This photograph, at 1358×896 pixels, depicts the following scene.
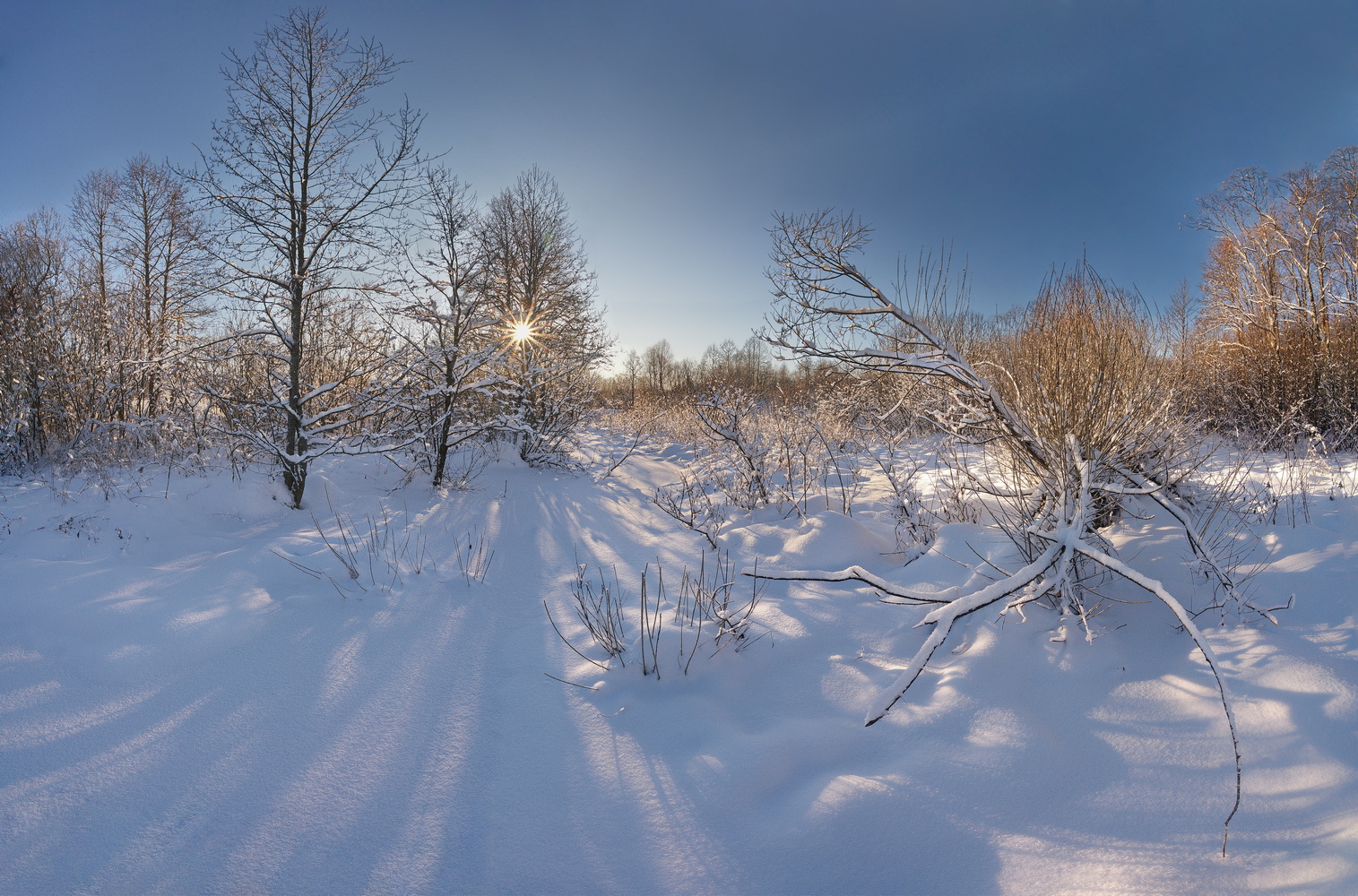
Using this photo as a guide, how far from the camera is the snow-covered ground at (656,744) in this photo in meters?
1.57

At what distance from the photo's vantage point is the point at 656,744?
2.19 m

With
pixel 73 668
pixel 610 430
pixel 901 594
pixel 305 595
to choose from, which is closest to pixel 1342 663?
pixel 901 594

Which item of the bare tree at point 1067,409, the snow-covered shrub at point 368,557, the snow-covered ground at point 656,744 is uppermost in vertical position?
the bare tree at point 1067,409

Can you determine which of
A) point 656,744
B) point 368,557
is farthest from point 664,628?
point 368,557

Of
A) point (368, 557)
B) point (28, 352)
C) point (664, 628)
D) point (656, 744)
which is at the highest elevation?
point (28, 352)

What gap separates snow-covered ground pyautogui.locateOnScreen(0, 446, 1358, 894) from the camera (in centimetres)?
157

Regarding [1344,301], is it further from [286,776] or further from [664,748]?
[286,776]

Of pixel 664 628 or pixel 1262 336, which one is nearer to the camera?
pixel 664 628

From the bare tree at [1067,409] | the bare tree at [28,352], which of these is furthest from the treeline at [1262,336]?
the bare tree at [28,352]

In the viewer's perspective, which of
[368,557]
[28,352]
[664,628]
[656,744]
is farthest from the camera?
[28,352]

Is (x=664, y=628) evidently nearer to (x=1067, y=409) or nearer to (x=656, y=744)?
(x=656, y=744)

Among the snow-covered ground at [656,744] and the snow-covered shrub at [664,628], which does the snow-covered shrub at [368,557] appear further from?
the snow-covered shrub at [664,628]

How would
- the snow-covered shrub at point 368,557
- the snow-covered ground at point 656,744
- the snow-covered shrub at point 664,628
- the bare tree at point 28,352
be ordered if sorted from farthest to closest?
the bare tree at point 28,352 < the snow-covered shrub at point 368,557 < the snow-covered shrub at point 664,628 < the snow-covered ground at point 656,744

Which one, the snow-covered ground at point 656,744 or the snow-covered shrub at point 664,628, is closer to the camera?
the snow-covered ground at point 656,744
